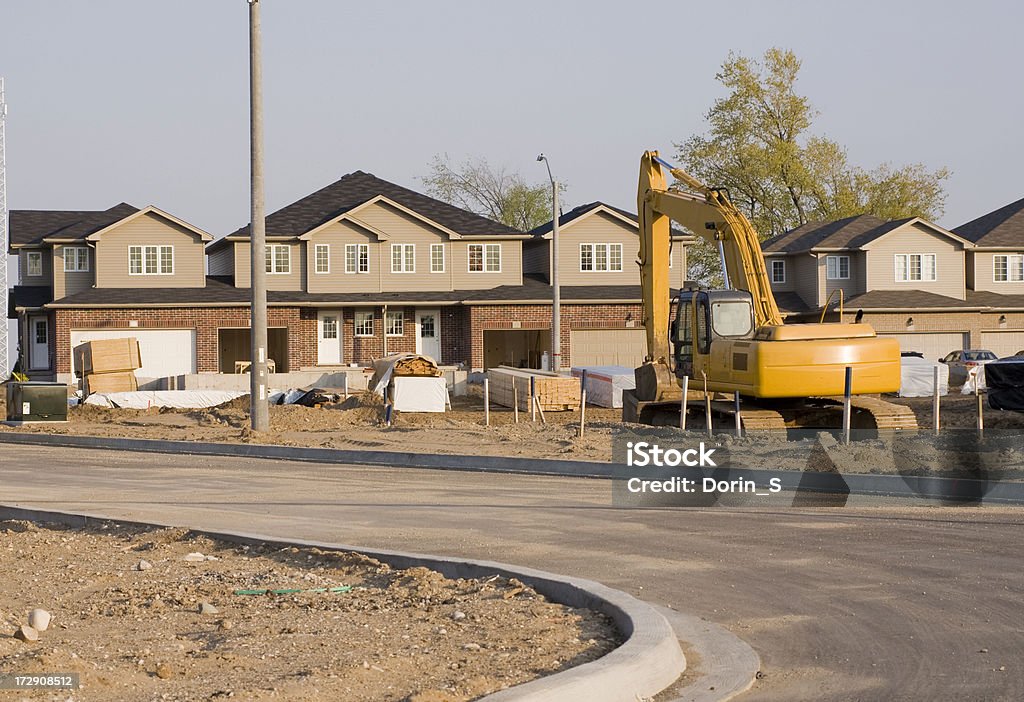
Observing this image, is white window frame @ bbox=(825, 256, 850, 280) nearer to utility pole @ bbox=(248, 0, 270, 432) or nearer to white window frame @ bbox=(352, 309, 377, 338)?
white window frame @ bbox=(352, 309, 377, 338)

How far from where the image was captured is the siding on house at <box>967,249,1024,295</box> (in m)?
61.0

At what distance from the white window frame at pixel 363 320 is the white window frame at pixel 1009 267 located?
95.7 feet

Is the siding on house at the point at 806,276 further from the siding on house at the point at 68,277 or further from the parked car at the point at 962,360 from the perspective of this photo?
the siding on house at the point at 68,277

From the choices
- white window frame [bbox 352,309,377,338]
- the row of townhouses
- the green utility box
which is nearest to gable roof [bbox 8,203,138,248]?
the row of townhouses

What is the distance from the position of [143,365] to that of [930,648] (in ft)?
146

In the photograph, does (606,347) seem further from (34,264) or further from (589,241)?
(34,264)

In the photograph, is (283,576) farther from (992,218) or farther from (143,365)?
(992,218)

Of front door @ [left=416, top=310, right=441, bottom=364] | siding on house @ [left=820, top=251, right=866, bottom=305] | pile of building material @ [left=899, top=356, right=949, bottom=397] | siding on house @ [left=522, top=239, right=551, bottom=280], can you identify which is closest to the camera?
pile of building material @ [left=899, top=356, right=949, bottom=397]

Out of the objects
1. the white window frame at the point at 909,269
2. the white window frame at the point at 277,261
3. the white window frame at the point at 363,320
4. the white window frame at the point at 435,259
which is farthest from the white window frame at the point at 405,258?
the white window frame at the point at 909,269

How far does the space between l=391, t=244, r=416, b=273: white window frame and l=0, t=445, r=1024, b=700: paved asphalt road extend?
3115cm

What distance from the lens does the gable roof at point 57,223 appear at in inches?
2081

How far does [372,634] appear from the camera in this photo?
8367 mm

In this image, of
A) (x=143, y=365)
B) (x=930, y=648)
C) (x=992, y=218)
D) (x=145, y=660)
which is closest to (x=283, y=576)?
(x=145, y=660)

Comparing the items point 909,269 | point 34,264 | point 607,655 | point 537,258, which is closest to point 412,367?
point 537,258
